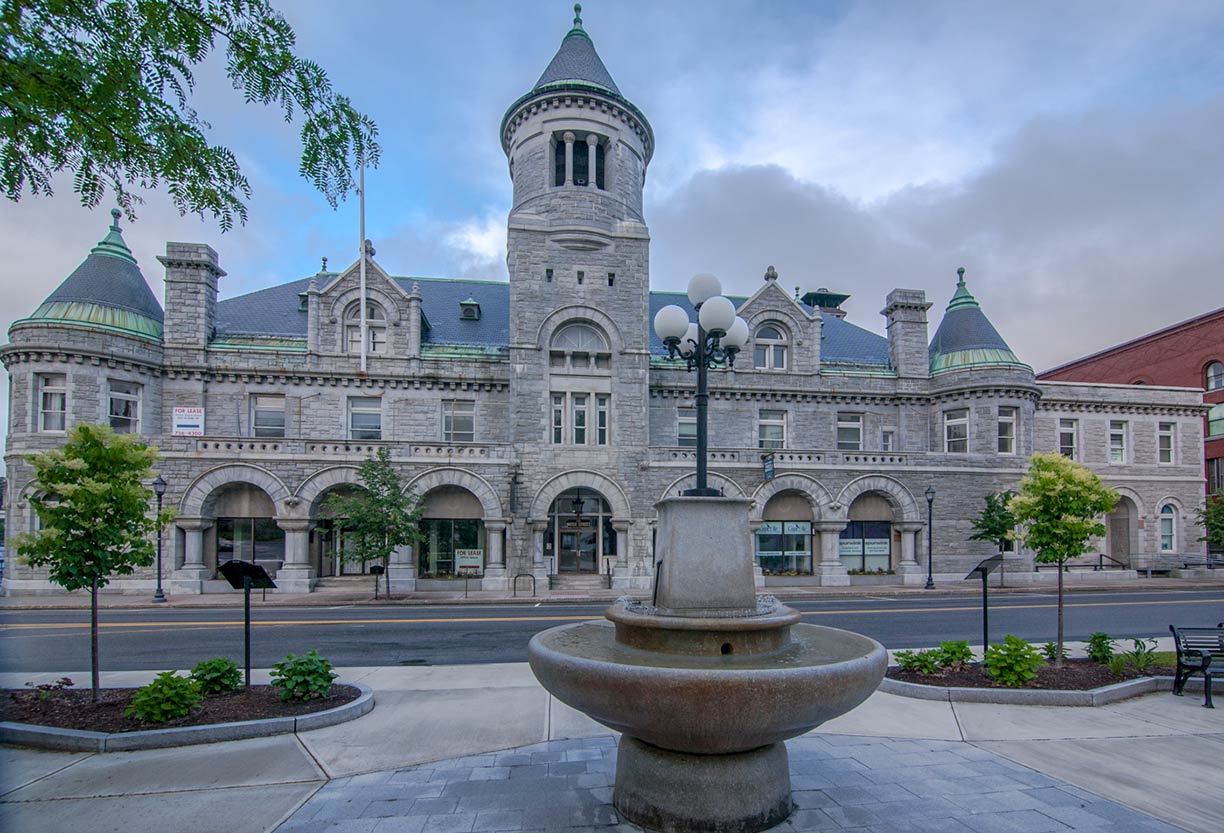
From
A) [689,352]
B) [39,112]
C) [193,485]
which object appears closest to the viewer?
[39,112]

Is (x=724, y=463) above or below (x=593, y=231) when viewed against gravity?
below

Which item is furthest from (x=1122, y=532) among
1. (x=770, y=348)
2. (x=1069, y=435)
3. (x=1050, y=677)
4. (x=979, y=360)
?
(x=1050, y=677)

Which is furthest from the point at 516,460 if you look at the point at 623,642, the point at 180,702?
the point at 623,642

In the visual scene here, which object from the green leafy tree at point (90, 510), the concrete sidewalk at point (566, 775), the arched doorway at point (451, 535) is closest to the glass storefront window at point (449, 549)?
the arched doorway at point (451, 535)

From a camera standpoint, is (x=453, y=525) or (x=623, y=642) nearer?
(x=623, y=642)

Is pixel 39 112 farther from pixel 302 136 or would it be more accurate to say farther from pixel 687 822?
pixel 687 822

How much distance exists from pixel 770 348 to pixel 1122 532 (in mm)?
21876

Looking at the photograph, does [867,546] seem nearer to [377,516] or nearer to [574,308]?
[574,308]

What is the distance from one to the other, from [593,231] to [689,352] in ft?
70.0

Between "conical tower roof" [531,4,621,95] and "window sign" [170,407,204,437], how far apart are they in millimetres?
21147

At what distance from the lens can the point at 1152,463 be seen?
35.4m

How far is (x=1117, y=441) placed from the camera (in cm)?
3550

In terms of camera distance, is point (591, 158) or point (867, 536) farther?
point (867, 536)

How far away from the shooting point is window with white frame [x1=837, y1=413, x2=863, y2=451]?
33.4m
